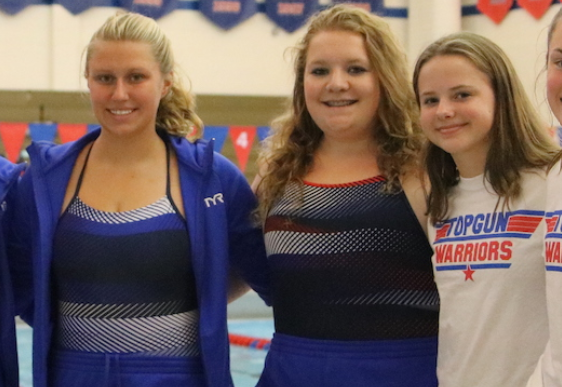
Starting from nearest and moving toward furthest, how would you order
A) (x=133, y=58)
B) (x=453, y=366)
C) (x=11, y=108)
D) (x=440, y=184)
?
(x=453, y=366), (x=440, y=184), (x=133, y=58), (x=11, y=108)

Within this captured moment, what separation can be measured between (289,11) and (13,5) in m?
2.79

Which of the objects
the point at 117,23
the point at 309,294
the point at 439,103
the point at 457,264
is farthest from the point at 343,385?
the point at 117,23

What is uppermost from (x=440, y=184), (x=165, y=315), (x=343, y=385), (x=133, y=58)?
(x=133, y=58)

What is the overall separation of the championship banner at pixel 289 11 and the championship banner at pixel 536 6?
6.91ft

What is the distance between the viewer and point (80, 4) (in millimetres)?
8344

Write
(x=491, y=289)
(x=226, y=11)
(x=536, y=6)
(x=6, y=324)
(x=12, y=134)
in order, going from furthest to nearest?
(x=226, y=11)
(x=536, y=6)
(x=12, y=134)
(x=6, y=324)
(x=491, y=289)

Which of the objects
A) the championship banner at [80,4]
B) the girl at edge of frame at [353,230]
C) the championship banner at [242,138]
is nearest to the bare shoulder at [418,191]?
the girl at edge of frame at [353,230]

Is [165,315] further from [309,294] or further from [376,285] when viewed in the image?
[376,285]

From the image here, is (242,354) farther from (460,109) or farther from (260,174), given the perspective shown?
(460,109)

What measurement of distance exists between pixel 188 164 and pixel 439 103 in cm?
78

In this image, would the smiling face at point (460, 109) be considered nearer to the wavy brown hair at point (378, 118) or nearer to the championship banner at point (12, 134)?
the wavy brown hair at point (378, 118)

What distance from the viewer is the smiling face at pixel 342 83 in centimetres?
234

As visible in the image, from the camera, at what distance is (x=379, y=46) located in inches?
93.6

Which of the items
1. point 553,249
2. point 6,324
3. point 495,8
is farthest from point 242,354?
point 553,249
